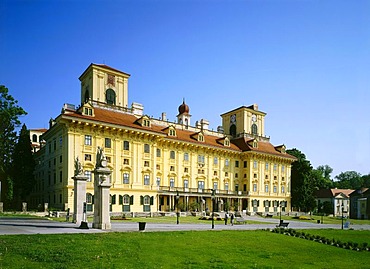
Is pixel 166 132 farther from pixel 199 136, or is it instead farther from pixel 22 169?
pixel 22 169

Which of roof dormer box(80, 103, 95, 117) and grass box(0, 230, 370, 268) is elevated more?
roof dormer box(80, 103, 95, 117)

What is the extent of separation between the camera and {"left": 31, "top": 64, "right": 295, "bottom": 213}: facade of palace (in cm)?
4903

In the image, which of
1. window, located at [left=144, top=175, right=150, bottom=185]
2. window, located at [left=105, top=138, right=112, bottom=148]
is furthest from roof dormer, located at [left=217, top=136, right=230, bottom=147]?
window, located at [left=105, top=138, right=112, bottom=148]

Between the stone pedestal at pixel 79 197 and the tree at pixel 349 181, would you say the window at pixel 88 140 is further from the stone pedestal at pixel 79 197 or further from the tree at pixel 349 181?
the tree at pixel 349 181

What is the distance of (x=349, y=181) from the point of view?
5822 inches

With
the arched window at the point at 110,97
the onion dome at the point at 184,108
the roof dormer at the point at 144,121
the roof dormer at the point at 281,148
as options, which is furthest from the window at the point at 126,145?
the roof dormer at the point at 281,148

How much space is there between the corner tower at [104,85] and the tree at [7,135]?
35.9 ft

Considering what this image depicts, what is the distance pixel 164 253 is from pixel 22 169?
46361 mm

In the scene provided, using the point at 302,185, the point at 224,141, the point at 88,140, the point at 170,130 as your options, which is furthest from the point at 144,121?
the point at 302,185

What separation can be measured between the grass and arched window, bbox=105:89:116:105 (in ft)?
128

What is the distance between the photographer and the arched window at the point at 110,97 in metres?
57.0

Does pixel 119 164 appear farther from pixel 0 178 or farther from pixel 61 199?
pixel 0 178

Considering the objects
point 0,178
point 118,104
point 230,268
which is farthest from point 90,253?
point 0,178

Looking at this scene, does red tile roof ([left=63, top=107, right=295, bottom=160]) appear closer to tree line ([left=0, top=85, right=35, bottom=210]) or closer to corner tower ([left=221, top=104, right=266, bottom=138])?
corner tower ([left=221, top=104, right=266, bottom=138])
